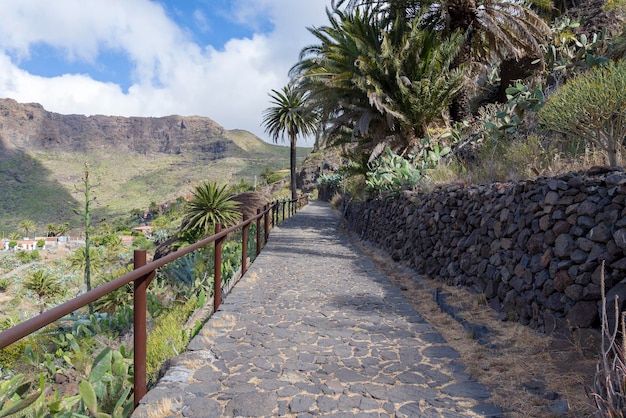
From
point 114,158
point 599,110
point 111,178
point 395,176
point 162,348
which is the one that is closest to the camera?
point 162,348

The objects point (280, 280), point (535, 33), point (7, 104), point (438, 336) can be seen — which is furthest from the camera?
point (7, 104)

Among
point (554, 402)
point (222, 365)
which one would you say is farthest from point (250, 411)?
point (554, 402)

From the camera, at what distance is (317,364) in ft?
11.4

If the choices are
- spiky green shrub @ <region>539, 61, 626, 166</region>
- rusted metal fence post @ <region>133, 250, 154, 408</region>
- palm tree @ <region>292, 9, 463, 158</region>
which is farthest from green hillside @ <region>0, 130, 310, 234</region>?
rusted metal fence post @ <region>133, 250, 154, 408</region>

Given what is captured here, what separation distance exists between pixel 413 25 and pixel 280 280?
8.73m

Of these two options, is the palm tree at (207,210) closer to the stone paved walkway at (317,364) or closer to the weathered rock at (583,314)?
the stone paved walkway at (317,364)

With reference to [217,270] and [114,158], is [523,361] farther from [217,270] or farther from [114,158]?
[114,158]

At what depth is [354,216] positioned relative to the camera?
15.1 metres

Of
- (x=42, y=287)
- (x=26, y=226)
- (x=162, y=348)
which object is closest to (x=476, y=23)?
(x=162, y=348)

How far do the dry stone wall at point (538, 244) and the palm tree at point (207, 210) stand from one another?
6536 millimetres

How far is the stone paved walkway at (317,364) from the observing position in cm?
276

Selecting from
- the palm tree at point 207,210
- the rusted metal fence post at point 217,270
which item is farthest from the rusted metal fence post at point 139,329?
the palm tree at point 207,210

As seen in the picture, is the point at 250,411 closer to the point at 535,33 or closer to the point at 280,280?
the point at 280,280

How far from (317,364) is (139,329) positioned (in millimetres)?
1536
